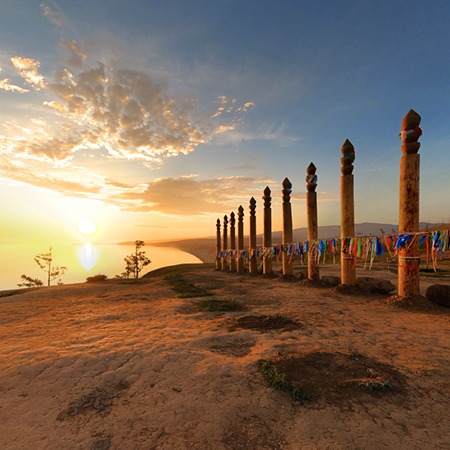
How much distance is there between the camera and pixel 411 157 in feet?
24.8

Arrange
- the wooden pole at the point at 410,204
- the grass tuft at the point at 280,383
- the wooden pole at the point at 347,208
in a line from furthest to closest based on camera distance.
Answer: the wooden pole at the point at 347,208 → the wooden pole at the point at 410,204 → the grass tuft at the point at 280,383

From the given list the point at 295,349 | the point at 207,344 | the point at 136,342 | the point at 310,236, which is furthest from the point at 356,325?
the point at 310,236

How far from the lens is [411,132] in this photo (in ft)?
24.7

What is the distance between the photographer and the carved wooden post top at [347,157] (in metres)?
9.80

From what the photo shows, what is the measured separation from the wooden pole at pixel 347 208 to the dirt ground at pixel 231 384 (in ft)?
10.8

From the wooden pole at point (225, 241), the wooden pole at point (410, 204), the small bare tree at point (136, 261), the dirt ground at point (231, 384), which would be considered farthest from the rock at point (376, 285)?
the small bare tree at point (136, 261)

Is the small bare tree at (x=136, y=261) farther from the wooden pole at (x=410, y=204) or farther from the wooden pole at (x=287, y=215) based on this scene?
the wooden pole at (x=410, y=204)

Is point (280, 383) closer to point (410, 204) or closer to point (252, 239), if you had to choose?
point (410, 204)

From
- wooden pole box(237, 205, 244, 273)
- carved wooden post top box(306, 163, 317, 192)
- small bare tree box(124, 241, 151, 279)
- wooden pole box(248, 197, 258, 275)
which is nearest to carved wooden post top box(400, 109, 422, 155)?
carved wooden post top box(306, 163, 317, 192)

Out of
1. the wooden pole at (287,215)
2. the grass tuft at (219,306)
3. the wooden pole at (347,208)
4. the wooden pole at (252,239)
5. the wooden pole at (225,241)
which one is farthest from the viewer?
the wooden pole at (225,241)

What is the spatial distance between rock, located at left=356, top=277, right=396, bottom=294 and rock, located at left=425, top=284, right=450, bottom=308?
1618mm

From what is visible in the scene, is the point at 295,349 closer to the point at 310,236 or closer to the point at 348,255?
the point at 348,255

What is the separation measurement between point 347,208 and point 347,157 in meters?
1.96

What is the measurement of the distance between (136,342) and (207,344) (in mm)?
1390
